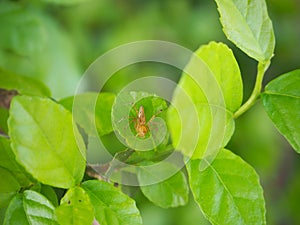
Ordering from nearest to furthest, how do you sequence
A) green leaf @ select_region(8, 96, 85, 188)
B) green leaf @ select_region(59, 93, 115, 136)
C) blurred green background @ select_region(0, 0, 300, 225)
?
1. green leaf @ select_region(8, 96, 85, 188)
2. green leaf @ select_region(59, 93, 115, 136)
3. blurred green background @ select_region(0, 0, 300, 225)

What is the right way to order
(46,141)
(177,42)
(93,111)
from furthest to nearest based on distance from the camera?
(177,42) < (93,111) < (46,141)

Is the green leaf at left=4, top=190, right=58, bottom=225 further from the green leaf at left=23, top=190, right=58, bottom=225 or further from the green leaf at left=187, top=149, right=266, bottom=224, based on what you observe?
the green leaf at left=187, top=149, right=266, bottom=224

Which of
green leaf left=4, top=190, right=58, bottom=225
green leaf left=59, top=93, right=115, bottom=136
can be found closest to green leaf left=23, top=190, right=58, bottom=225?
green leaf left=4, top=190, right=58, bottom=225

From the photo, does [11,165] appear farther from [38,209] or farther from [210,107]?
[210,107]

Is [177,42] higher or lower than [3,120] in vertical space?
lower

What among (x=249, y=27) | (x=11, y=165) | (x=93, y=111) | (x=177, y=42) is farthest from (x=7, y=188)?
(x=177, y=42)

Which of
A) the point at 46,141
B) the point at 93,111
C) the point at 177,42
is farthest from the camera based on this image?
the point at 177,42

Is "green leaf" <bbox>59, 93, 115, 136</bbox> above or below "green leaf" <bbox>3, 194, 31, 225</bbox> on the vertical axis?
above
